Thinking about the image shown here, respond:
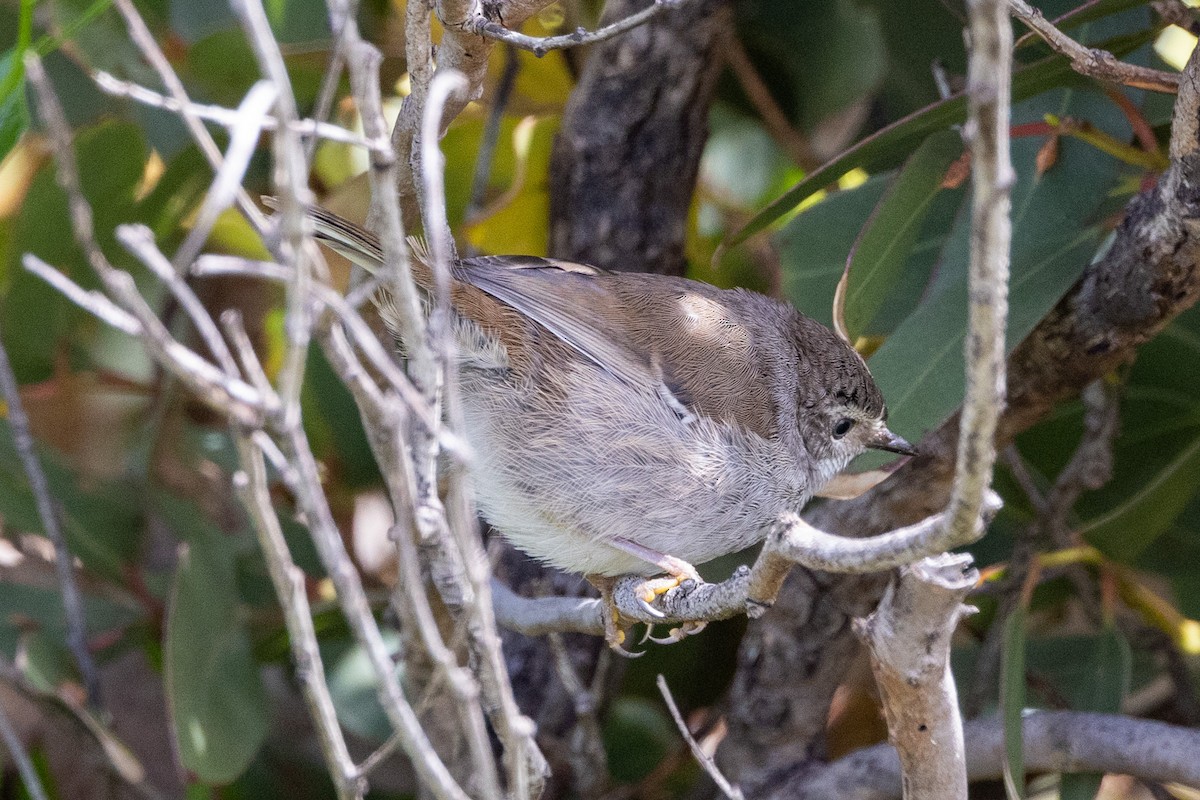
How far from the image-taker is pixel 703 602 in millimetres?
1732

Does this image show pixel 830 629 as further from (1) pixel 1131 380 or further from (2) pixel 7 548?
(2) pixel 7 548

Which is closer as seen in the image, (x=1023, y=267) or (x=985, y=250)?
(x=985, y=250)

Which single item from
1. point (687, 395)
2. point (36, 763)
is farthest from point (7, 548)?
point (687, 395)

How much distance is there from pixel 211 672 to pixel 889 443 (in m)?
1.66

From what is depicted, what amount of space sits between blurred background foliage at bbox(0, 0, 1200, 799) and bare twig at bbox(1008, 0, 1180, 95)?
0.26 meters

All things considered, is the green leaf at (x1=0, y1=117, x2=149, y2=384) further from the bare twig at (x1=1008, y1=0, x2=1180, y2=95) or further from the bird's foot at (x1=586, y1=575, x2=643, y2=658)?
the bare twig at (x1=1008, y1=0, x2=1180, y2=95)

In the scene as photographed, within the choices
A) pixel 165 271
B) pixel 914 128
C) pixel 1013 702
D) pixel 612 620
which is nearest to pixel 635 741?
pixel 612 620

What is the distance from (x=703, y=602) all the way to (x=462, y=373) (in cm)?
79

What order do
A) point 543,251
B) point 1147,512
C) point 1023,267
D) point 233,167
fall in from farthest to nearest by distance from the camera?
point 543,251 → point 1147,512 → point 1023,267 → point 233,167

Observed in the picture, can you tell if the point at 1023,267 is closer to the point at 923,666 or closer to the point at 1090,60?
the point at 1090,60

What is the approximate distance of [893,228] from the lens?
7.55 feet

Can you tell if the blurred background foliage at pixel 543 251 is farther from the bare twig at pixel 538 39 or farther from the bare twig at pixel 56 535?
the bare twig at pixel 538 39

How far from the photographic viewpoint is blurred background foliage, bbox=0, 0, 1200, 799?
2.47 metres

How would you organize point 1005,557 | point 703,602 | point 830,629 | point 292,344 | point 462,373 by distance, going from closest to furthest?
point 292,344 < point 703,602 < point 462,373 < point 830,629 < point 1005,557
